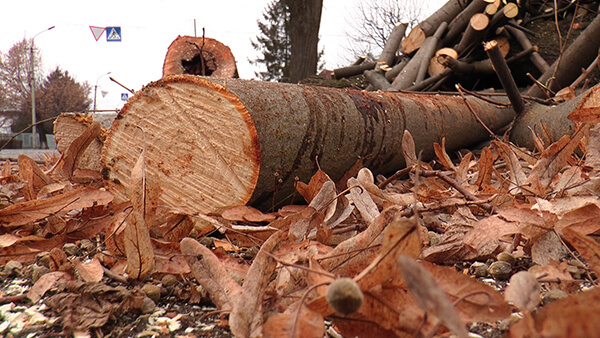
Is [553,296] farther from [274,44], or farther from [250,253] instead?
[274,44]

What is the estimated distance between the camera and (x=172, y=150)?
5.27 feet

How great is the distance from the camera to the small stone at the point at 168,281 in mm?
993

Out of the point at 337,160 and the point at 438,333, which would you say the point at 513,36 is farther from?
the point at 438,333

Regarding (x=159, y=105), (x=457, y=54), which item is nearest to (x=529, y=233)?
(x=159, y=105)

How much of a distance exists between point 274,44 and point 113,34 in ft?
41.4

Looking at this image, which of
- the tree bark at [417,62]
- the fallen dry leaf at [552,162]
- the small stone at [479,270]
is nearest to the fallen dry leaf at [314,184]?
the small stone at [479,270]

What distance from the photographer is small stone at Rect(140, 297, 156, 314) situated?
2.87 feet

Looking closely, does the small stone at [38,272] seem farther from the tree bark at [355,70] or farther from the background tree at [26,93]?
the background tree at [26,93]

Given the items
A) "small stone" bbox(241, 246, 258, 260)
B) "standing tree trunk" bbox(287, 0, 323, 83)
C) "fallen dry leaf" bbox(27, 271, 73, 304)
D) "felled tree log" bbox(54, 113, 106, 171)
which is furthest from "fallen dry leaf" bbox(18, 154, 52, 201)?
"standing tree trunk" bbox(287, 0, 323, 83)

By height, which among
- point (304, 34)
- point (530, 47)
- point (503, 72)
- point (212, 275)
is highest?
point (304, 34)

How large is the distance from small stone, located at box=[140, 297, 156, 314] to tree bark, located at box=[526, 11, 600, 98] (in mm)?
3392

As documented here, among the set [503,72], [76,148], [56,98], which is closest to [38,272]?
[76,148]

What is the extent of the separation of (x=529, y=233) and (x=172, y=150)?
1167mm

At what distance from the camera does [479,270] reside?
105cm
